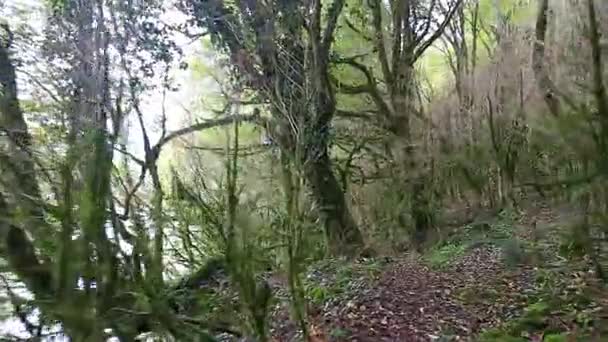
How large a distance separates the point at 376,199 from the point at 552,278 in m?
3.98

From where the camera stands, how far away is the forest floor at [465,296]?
14.6 feet

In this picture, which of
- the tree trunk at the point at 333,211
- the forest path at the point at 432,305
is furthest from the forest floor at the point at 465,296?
the tree trunk at the point at 333,211

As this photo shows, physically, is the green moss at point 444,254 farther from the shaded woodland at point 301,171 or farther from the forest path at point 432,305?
the forest path at point 432,305

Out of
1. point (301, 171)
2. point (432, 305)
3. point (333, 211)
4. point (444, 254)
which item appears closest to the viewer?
point (301, 171)

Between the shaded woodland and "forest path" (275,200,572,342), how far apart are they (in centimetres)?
3

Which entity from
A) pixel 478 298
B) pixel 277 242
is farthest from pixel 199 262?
pixel 478 298

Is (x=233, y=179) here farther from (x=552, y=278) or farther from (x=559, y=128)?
(x=552, y=278)

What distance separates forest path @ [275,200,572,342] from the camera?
506cm

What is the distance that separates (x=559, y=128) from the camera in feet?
12.6

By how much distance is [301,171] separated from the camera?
209 inches

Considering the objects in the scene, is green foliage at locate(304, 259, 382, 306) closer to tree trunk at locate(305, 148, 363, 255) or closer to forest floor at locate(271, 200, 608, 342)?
forest floor at locate(271, 200, 608, 342)

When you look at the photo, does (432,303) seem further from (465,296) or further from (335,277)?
(335,277)

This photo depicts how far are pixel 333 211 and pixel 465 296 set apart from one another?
3035 millimetres

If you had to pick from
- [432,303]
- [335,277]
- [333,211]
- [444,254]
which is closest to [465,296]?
[432,303]
